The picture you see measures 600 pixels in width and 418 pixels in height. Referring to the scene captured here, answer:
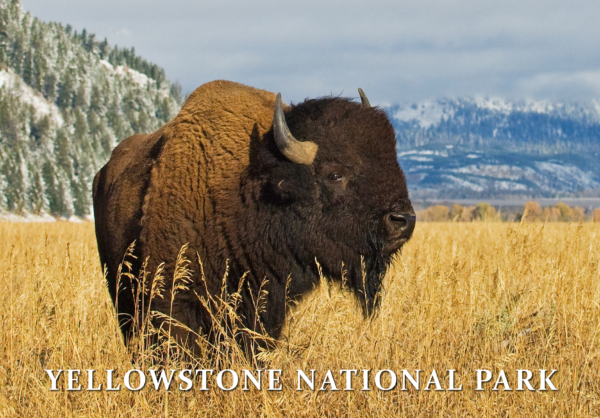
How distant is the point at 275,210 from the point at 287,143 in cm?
52

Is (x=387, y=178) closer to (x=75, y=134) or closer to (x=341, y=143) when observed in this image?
(x=341, y=143)

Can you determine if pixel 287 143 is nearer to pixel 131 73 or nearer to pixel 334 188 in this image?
pixel 334 188

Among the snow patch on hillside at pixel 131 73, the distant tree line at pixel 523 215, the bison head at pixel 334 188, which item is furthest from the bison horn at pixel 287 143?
the snow patch on hillside at pixel 131 73

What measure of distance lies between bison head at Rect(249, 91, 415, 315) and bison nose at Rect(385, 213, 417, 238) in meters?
0.05

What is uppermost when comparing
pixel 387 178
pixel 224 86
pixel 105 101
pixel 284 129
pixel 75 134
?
pixel 105 101

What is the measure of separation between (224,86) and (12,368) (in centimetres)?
271

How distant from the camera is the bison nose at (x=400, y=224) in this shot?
167 inches

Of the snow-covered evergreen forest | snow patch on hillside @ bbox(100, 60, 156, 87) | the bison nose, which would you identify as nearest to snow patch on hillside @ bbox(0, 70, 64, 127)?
the snow-covered evergreen forest

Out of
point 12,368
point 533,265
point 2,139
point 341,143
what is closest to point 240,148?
point 341,143

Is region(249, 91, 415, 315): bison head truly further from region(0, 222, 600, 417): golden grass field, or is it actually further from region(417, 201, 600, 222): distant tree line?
region(417, 201, 600, 222): distant tree line

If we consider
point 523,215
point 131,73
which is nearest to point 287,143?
point 523,215

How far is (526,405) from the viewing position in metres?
3.54

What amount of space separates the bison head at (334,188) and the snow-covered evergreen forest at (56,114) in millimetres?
89168

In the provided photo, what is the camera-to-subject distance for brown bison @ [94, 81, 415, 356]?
4387 mm
